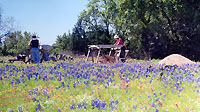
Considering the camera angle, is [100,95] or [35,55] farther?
[35,55]

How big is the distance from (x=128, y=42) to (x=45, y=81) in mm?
25814

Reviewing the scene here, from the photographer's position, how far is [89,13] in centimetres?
4250

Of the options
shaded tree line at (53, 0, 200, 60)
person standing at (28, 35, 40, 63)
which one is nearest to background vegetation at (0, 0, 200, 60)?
shaded tree line at (53, 0, 200, 60)

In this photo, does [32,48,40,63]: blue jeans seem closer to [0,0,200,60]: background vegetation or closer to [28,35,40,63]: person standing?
[28,35,40,63]: person standing

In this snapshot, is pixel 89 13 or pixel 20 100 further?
pixel 89 13

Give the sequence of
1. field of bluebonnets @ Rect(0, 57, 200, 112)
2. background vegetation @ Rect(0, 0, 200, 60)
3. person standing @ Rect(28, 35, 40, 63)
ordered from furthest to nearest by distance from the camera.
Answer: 1. background vegetation @ Rect(0, 0, 200, 60)
2. person standing @ Rect(28, 35, 40, 63)
3. field of bluebonnets @ Rect(0, 57, 200, 112)

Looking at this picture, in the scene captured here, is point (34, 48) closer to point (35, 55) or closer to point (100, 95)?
point (35, 55)

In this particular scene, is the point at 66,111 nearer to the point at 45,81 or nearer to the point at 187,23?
the point at 45,81

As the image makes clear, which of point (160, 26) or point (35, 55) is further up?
point (160, 26)

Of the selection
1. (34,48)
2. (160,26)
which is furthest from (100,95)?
(160,26)

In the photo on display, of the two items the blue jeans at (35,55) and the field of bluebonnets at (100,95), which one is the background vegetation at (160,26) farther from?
the field of bluebonnets at (100,95)

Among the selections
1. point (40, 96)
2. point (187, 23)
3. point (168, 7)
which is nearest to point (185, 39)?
point (187, 23)

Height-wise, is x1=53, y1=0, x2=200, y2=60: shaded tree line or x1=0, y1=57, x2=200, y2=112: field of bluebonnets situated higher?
x1=53, y1=0, x2=200, y2=60: shaded tree line

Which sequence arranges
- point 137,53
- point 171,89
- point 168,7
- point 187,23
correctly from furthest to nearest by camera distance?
point 137,53 → point 187,23 → point 168,7 → point 171,89
